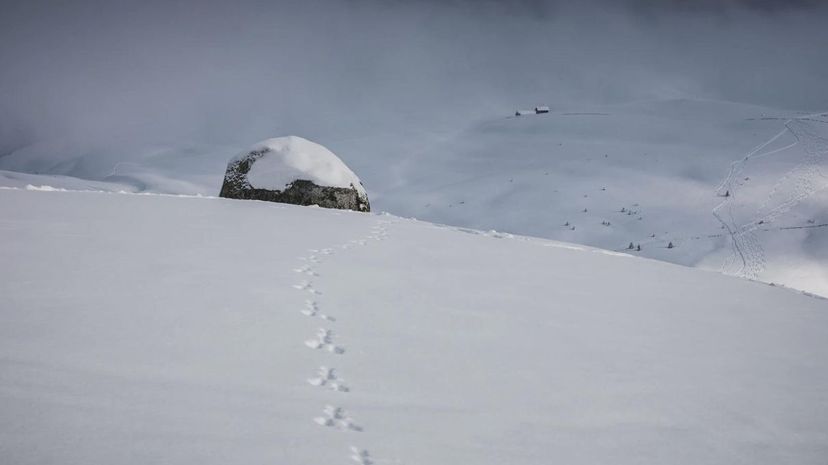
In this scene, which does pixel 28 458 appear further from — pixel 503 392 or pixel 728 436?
pixel 728 436

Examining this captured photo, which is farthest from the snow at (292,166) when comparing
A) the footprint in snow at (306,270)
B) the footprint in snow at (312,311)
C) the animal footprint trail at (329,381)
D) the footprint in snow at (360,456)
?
the footprint in snow at (360,456)

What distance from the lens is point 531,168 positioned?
78.2 feet

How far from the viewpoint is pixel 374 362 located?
9.66 feet

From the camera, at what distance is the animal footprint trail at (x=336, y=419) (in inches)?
87.5

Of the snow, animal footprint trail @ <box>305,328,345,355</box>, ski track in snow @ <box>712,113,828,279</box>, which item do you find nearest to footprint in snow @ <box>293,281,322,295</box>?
animal footprint trail @ <box>305,328,345,355</box>

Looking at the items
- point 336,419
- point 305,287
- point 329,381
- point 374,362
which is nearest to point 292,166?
point 305,287

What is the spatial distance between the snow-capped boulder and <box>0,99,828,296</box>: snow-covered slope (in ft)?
21.4

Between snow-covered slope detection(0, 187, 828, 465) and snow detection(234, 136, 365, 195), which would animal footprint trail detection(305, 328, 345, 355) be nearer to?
snow-covered slope detection(0, 187, 828, 465)

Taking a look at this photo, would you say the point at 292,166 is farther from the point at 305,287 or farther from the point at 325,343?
the point at 325,343

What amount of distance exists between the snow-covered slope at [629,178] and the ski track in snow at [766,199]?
43 mm

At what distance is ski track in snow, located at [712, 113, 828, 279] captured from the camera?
12.7 meters

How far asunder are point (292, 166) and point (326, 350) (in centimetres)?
845

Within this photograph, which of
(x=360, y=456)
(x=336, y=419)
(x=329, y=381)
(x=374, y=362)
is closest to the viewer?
(x=360, y=456)

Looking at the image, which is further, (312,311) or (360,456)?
(312,311)
